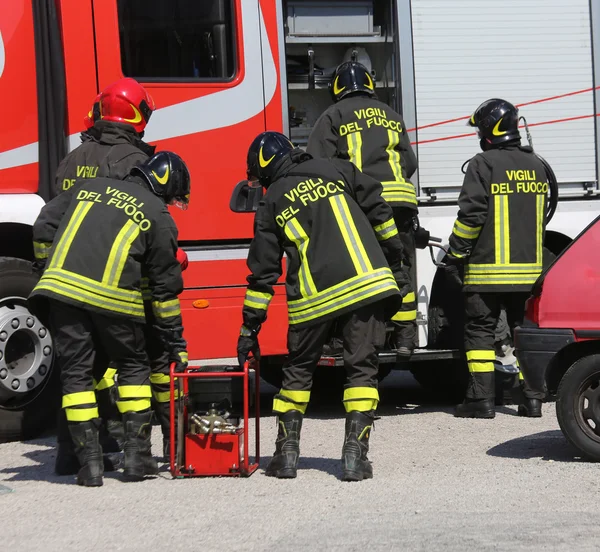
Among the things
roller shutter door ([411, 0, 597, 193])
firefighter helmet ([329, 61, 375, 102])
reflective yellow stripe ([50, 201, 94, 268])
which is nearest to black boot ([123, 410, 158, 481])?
reflective yellow stripe ([50, 201, 94, 268])

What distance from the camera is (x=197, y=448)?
6.30m

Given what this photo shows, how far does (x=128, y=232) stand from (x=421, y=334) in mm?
2982

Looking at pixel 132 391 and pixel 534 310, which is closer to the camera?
pixel 132 391

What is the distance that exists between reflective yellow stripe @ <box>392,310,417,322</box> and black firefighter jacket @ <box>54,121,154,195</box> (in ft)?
6.91

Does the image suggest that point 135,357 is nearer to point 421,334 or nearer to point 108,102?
point 108,102

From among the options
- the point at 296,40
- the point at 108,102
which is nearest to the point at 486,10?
the point at 296,40

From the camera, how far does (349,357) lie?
20.3 feet

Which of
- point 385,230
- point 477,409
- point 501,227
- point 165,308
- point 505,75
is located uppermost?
point 505,75

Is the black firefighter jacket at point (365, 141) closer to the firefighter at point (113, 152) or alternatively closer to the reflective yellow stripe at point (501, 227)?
the reflective yellow stripe at point (501, 227)

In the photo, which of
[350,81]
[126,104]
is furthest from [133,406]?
[350,81]

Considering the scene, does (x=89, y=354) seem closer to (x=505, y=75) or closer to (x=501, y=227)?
(x=501, y=227)

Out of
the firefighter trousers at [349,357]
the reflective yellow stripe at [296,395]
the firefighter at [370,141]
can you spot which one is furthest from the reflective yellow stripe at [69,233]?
the firefighter at [370,141]

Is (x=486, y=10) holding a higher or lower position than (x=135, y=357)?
higher

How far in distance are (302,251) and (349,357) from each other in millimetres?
588
